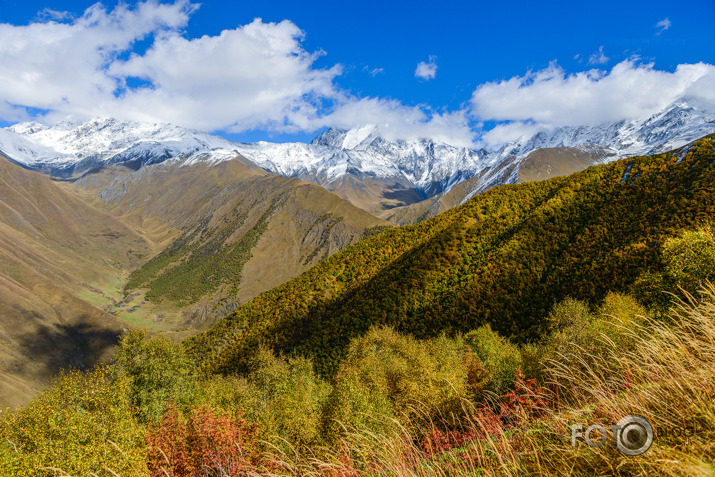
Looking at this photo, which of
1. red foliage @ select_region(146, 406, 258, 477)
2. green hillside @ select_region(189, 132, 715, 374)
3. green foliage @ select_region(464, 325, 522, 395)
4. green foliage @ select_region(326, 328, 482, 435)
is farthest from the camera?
green hillside @ select_region(189, 132, 715, 374)

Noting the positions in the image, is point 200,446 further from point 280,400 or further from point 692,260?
point 692,260

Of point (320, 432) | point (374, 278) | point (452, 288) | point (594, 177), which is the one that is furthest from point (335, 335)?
point (594, 177)

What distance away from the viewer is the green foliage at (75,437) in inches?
707

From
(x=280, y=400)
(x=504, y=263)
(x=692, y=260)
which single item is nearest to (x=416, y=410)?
(x=692, y=260)

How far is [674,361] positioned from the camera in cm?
389

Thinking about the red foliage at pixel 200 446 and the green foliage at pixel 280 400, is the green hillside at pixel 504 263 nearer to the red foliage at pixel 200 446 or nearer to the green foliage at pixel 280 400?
the green foliage at pixel 280 400

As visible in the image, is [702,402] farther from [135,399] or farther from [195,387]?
[195,387]

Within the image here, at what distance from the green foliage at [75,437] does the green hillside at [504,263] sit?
3710 centimetres

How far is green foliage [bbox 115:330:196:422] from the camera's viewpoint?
3884 cm

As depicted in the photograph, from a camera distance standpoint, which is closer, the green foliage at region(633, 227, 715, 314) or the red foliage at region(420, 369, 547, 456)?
the red foliage at region(420, 369, 547, 456)

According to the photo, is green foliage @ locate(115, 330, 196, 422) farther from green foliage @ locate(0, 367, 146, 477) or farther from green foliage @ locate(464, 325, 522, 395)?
green foliage @ locate(464, 325, 522, 395)

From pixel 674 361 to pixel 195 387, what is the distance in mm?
53452

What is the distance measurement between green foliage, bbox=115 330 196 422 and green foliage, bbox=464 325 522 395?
3571cm

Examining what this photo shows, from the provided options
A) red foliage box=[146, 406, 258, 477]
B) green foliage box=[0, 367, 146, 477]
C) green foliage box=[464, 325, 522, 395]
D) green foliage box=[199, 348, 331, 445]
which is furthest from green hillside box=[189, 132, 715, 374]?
red foliage box=[146, 406, 258, 477]
